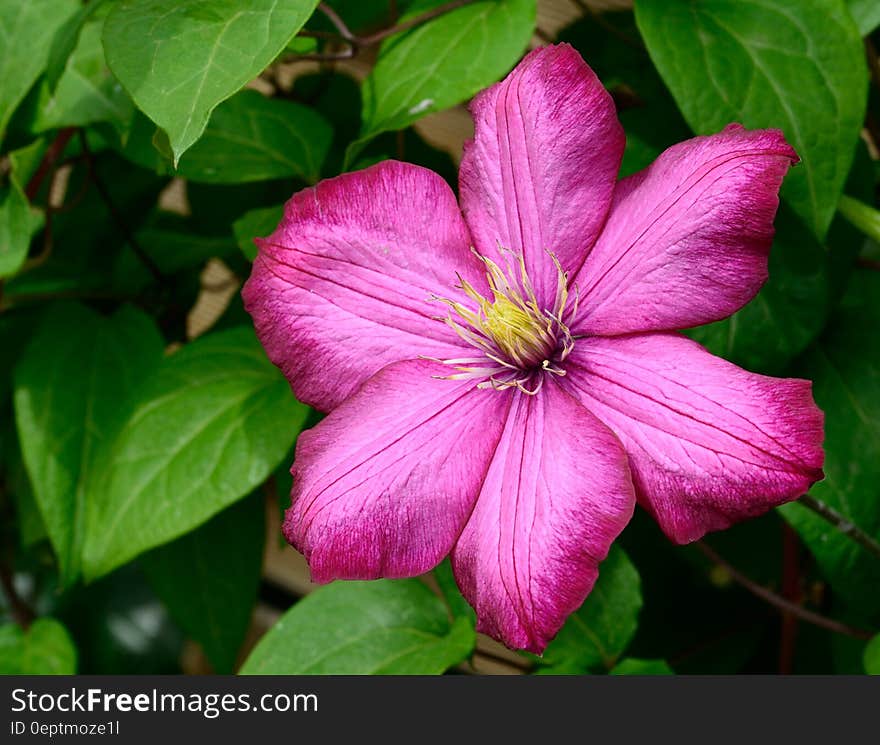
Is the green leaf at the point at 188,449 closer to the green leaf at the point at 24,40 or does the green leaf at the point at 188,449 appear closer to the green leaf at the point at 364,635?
the green leaf at the point at 364,635

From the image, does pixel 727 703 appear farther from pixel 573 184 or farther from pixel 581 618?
pixel 573 184

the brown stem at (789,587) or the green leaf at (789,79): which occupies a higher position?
the green leaf at (789,79)

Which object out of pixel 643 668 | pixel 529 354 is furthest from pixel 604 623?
pixel 529 354

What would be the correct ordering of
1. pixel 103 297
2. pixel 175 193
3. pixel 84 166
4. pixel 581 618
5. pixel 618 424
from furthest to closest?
pixel 175 193 → pixel 84 166 → pixel 103 297 → pixel 581 618 → pixel 618 424

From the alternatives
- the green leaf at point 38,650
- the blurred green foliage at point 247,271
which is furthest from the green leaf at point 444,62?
the green leaf at point 38,650

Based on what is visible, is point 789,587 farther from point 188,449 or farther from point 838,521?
point 188,449

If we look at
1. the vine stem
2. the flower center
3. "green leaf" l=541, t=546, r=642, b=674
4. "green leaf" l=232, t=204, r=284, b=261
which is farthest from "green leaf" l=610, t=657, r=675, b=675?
"green leaf" l=232, t=204, r=284, b=261

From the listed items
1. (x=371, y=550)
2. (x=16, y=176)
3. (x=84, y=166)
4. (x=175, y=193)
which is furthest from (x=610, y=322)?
(x=175, y=193)
